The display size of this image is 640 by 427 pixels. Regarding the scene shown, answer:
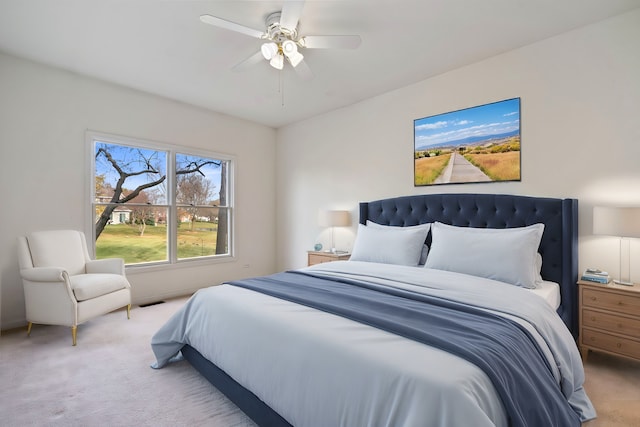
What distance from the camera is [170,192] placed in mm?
4355

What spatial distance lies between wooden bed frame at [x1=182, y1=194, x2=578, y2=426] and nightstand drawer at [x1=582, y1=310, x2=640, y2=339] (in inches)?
6.6

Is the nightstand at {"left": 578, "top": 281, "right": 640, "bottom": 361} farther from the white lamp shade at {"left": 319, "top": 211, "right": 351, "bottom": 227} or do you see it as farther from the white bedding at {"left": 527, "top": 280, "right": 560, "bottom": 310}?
the white lamp shade at {"left": 319, "top": 211, "right": 351, "bottom": 227}

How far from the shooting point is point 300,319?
1.61m

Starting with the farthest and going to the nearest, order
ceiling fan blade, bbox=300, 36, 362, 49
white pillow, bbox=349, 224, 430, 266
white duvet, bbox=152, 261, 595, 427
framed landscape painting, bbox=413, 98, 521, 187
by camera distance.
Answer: white pillow, bbox=349, 224, 430, 266, framed landscape painting, bbox=413, 98, 521, 187, ceiling fan blade, bbox=300, 36, 362, 49, white duvet, bbox=152, 261, 595, 427

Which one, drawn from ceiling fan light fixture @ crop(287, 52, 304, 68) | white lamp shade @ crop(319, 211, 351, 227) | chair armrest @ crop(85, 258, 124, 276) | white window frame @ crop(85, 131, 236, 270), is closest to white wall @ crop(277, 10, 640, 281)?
white lamp shade @ crop(319, 211, 351, 227)

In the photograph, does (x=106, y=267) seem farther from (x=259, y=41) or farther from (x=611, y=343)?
(x=611, y=343)

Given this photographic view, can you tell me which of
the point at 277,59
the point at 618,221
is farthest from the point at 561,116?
the point at 277,59

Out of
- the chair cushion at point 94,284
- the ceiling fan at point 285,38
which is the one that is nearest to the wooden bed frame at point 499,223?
the chair cushion at point 94,284

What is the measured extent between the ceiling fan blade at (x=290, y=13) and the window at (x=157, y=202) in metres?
2.75

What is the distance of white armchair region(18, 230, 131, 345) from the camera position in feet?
9.10

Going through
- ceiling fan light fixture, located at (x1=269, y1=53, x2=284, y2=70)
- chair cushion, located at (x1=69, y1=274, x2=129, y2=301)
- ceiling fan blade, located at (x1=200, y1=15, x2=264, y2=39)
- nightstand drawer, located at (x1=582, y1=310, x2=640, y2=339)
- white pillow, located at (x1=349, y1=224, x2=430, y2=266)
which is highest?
ceiling fan blade, located at (x1=200, y1=15, x2=264, y2=39)

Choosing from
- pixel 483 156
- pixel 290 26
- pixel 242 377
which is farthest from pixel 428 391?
pixel 483 156

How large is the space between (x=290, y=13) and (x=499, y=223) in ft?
8.47

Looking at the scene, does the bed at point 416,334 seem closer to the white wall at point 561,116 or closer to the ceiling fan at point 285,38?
the white wall at point 561,116
